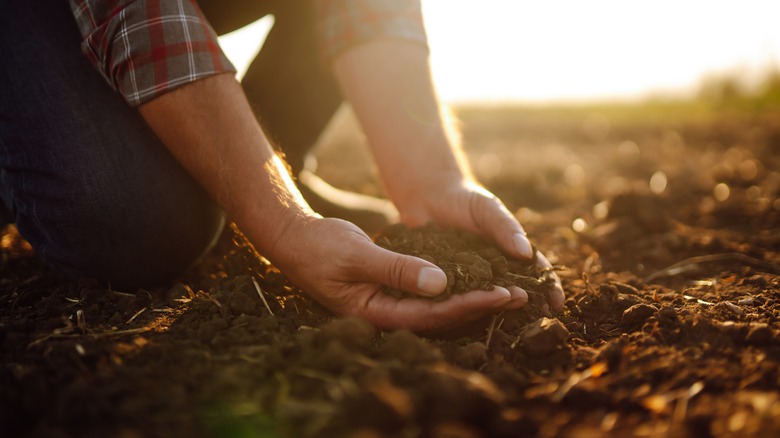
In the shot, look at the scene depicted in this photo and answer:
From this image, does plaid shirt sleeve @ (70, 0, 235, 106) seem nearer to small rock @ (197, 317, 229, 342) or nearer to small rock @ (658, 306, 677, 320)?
small rock @ (197, 317, 229, 342)

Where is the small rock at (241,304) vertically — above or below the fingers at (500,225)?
below

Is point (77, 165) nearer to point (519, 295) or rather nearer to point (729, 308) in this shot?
point (519, 295)

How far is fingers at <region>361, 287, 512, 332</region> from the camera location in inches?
55.4

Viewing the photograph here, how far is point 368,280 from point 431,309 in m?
0.20

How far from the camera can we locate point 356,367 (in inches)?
43.8

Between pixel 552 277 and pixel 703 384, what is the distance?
60 cm

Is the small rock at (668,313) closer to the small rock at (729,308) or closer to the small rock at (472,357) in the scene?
the small rock at (729,308)

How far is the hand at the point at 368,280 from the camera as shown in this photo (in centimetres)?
138

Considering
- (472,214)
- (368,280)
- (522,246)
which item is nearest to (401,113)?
(472,214)

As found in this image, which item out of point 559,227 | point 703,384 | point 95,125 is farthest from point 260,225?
point 559,227

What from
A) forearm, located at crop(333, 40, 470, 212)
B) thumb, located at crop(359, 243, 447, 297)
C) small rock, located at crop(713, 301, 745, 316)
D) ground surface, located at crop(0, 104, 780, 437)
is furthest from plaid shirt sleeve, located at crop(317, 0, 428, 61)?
small rock, located at crop(713, 301, 745, 316)

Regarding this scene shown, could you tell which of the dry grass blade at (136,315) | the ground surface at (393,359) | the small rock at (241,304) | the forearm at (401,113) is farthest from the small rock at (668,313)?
the dry grass blade at (136,315)

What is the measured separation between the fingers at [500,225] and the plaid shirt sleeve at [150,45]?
98 centimetres

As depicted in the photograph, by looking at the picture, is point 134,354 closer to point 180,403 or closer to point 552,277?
point 180,403
